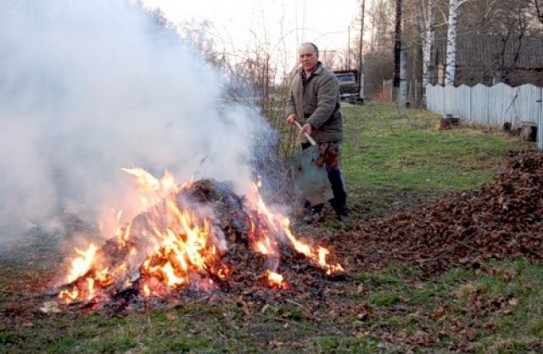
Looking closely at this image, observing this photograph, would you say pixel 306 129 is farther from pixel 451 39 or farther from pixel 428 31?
pixel 428 31

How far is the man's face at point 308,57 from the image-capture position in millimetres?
7598

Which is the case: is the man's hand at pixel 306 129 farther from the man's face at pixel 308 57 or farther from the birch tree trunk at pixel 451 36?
the birch tree trunk at pixel 451 36

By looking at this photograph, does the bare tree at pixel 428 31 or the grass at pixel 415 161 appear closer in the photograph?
the grass at pixel 415 161

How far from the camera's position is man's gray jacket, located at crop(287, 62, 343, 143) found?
760cm

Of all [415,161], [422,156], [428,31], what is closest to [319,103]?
[415,161]

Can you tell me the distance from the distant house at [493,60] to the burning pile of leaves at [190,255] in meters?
32.4

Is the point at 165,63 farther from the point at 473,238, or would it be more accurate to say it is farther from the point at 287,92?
the point at 473,238

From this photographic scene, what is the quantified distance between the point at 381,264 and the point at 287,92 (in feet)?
11.4

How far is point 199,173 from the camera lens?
6.47 metres

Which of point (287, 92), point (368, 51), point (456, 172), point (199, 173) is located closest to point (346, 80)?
point (368, 51)

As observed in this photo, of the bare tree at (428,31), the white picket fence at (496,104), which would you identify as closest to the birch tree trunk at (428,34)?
the bare tree at (428,31)

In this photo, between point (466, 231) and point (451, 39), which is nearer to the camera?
point (466, 231)

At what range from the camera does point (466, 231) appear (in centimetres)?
644

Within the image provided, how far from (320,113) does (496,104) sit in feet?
47.1
